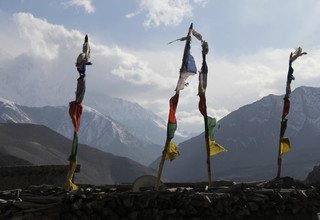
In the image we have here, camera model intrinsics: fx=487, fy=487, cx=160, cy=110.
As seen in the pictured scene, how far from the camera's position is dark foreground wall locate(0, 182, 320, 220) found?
28.3ft

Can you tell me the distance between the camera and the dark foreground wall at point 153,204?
863 cm

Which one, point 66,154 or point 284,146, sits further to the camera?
point 66,154

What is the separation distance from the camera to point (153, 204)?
9.12 m

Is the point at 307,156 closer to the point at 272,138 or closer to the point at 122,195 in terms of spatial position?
the point at 272,138

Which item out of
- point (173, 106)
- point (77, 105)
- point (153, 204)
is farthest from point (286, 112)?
point (153, 204)

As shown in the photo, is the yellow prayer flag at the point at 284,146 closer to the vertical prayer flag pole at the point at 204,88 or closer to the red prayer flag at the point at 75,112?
the vertical prayer flag pole at the point at 204,88

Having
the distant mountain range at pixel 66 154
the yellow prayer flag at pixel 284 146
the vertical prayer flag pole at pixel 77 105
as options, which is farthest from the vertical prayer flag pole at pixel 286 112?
the distant mountain range at pixel 66 154

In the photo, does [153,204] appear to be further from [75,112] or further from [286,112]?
[286,112]

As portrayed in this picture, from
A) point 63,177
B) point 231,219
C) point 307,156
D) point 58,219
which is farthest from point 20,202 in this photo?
point 307,156

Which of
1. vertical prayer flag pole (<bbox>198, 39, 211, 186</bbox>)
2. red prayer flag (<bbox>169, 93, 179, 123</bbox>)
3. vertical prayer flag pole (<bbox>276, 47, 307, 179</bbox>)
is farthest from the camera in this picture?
vertical prayer flag pole (<bbox>276, 47, 307, 179</bbox>)

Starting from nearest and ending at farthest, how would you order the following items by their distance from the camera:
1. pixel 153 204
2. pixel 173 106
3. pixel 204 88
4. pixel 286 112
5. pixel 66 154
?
pixel 153 204 < pixel 173 106 < pixel 204 88 < pixel 286 112 < pixel 66 154

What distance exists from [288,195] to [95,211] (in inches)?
185

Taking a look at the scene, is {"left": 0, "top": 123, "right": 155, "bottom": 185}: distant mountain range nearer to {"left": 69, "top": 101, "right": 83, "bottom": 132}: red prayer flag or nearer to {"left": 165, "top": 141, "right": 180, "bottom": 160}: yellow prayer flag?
{"left": 69, "top": 101, "right": 83, "bottom": 132}: red prayer flag

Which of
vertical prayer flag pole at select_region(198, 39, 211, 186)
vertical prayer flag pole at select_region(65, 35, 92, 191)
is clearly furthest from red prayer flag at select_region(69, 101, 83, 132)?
vertical prayer flag pole at select_region(198, 39, 211, 186)
